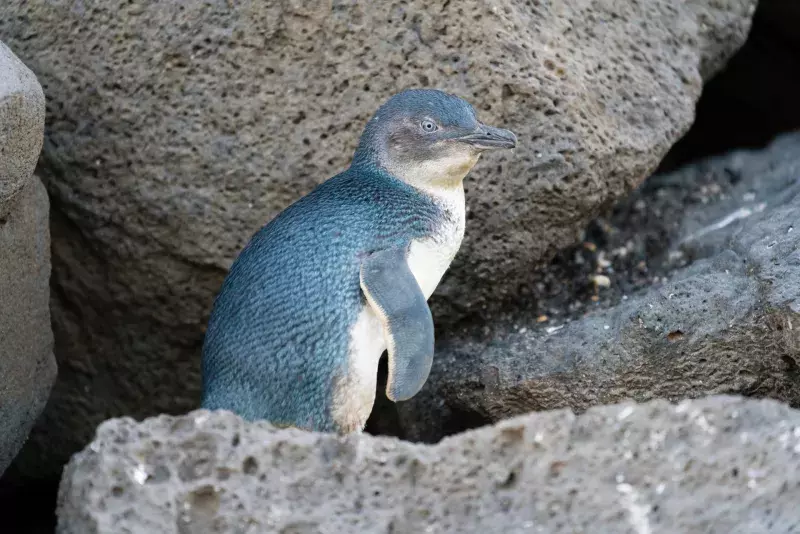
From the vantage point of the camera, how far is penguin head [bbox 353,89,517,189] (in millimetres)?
2506

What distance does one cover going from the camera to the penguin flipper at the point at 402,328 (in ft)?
7.45

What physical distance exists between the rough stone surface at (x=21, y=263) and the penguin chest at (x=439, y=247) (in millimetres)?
852

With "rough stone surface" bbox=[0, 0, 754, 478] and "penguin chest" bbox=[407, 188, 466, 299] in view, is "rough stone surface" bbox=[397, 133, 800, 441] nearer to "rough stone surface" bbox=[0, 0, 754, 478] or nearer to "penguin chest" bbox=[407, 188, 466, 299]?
"rough stone surface" bbox=[0, 0, 754, 478]

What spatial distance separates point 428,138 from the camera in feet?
8.30

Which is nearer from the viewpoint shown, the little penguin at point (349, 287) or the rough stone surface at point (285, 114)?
the little penguin at point (349, 287)

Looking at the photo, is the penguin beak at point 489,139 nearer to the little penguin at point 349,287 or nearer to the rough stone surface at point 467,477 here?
the little penguin at point 349,287

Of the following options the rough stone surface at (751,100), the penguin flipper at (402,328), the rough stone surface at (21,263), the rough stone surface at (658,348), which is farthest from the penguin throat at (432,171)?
the rough stone surface at (751,100)

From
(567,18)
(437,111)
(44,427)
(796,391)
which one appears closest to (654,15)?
(567,18)

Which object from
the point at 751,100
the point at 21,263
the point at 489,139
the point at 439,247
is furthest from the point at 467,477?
the point at 751,100

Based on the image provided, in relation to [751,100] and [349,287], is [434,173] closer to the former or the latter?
[349,287]

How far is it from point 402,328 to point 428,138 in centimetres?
48

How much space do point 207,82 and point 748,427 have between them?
1658mm

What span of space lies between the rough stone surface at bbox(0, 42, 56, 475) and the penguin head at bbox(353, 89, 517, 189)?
29.4 inches

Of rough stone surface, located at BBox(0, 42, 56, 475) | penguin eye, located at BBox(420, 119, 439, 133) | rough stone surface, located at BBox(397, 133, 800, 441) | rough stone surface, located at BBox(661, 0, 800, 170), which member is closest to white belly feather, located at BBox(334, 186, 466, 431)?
penguin eye, located at BBox(420, 119, 439, 133)
